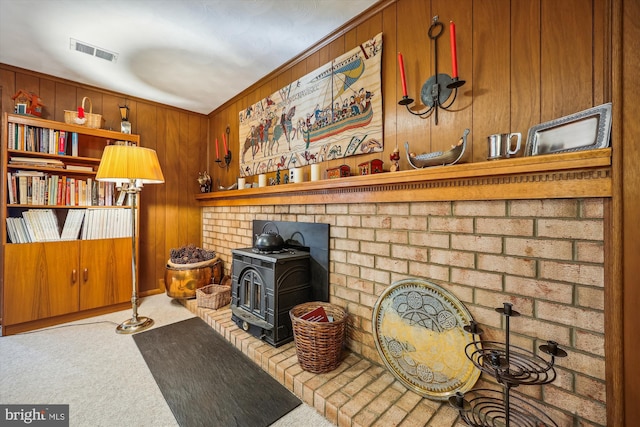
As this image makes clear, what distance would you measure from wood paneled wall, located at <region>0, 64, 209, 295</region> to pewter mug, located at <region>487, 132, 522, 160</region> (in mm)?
3638

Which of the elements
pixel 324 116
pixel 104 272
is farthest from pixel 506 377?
pixel 104 272

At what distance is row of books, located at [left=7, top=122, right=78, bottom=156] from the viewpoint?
2346 millimetres

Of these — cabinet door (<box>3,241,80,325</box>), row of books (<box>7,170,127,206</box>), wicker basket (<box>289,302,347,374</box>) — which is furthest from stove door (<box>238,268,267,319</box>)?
row of books (<box>7,170,127,206</box>)

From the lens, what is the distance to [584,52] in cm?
104

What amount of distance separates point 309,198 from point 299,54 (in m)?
1.29

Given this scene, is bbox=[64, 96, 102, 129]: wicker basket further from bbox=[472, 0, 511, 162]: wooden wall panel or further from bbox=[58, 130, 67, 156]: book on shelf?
bbox=[472, 0, 511, 162]: wooden wall panel

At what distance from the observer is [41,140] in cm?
248

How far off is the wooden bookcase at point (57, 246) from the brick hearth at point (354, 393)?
193 centimetres

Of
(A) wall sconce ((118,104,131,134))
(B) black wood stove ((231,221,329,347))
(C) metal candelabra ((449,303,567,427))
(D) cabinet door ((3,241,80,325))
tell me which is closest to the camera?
(C) metal candelabra ((449,303,567,427))

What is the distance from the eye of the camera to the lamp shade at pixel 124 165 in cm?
218

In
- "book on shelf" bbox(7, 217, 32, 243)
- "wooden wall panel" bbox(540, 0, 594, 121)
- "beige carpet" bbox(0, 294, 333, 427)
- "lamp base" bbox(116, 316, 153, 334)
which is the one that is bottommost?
"beige carpet" bbox(0, 294, 333, 427)

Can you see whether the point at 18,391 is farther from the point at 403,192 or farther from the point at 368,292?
the point at 403,192

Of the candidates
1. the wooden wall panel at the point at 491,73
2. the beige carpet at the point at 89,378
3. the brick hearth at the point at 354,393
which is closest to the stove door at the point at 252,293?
the brick hearth at the point at 354,393

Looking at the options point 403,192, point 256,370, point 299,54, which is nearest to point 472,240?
point 403,192
